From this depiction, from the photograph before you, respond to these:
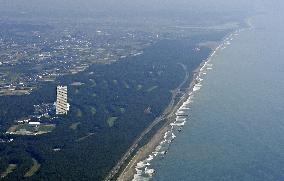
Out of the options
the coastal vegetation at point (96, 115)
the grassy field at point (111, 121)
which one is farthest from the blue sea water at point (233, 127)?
the grassy field at point (111, 121)

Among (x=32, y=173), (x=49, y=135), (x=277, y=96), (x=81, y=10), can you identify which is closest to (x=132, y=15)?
(x=81, y=10)

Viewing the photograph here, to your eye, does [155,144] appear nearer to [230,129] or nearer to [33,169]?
[230,129]

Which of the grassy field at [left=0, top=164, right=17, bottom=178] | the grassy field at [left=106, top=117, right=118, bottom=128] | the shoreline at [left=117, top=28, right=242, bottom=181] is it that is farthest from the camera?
the grassy field at [left=106, top=117, right=118, bottom=128]

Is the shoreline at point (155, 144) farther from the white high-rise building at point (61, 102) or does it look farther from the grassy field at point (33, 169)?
the white high-rise building at point (61, 102)

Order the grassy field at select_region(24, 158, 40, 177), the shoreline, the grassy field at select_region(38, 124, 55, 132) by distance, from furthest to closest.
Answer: the grassy field at select_region(38, 124, 55, 132), the shoreline, the grassy field at select_region(24, 158, 40, 177)

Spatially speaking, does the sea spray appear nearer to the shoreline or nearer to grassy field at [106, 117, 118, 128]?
the shoreline

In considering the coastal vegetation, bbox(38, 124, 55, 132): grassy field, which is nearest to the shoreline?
the coastal vegetation

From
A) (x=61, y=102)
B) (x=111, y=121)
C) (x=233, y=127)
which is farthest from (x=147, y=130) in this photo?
(x=61, y=102)
